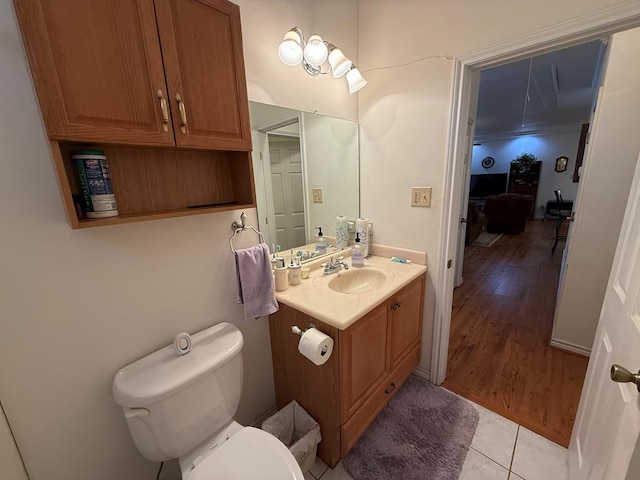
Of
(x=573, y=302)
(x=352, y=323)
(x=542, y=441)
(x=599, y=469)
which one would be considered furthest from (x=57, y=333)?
(x=573, y=302)

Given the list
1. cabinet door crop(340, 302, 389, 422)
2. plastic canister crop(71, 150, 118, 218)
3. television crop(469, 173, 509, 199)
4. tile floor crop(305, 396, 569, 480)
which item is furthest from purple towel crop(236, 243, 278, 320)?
television crop(469, 173, 509, 199)

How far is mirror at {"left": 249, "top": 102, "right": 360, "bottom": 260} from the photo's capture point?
1.33 metres

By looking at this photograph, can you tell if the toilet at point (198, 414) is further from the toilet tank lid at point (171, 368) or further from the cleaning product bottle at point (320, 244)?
the cleaning product bottle at point (320, 244)

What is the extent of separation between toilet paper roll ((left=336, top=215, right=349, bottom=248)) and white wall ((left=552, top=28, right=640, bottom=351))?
5.36 feet

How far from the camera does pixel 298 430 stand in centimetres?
136

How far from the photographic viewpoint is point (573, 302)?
1.94 meters

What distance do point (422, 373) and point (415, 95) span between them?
5.85 ft

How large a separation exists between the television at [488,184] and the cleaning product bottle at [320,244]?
7.82 metres

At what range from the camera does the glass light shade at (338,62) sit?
4.51 ft

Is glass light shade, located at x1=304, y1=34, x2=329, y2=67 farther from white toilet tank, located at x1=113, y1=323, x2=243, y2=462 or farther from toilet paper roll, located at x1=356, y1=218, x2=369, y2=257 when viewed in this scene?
white toilet tank, located at x1=113, y1=323, x2=243, y2=462

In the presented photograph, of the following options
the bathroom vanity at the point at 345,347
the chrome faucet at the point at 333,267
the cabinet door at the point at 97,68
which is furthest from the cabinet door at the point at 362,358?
the cabinet door at the point at 97,68

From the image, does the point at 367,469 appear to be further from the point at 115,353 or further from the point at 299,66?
the point at 299,66

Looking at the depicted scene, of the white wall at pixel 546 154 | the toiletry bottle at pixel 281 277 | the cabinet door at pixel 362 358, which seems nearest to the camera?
the cabinet door at pixel 362 358

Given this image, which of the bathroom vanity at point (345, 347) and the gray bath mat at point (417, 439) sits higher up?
the bathroom vanity at point (345, 347)
